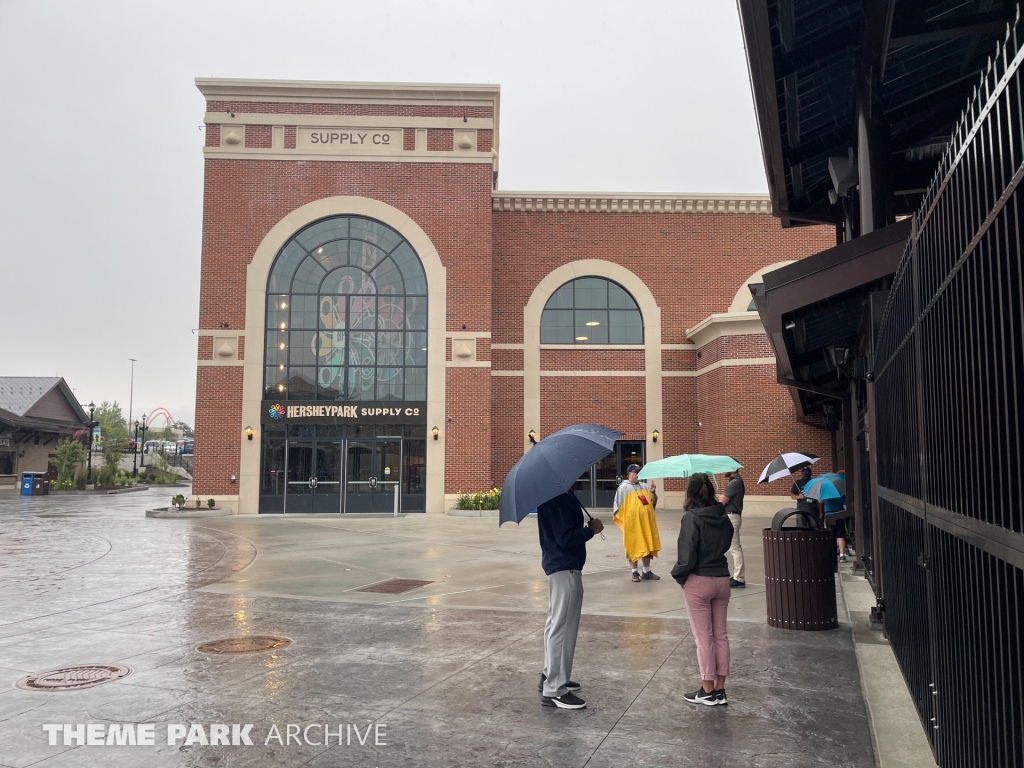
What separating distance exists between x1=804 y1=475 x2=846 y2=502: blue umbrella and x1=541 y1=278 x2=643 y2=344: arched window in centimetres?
1920

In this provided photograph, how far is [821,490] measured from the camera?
1262cm

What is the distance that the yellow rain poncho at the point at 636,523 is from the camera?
39.4 ft

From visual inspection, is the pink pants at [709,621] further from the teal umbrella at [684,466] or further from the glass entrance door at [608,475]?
the glass entrance door at [608,475]

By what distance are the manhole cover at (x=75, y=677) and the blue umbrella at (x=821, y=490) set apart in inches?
384

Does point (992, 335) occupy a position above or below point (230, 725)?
above

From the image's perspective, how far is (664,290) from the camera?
31.8 m

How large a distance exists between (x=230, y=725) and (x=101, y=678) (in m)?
1.89

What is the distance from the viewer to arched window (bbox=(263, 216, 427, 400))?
1158 inches

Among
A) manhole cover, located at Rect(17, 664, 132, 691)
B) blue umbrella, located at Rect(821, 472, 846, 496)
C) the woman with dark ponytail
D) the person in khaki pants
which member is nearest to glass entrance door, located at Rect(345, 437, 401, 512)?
blue umbrella, located at Rect(821, 472, 846, 496)

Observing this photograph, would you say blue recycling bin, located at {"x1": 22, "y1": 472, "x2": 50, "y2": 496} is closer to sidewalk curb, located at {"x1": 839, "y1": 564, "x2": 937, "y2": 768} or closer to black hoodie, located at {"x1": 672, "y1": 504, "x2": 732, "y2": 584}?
sidewalk curb, located at {"x1": 839, "y1": 564, "x2": 937, "y2": 768}

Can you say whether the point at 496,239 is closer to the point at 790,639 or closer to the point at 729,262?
the point at 729,262

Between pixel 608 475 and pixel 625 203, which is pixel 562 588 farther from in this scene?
pixel 625 203

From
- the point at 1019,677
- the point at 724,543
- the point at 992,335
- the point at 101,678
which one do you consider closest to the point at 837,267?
the point at 724,543

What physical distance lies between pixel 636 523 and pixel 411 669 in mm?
5787
